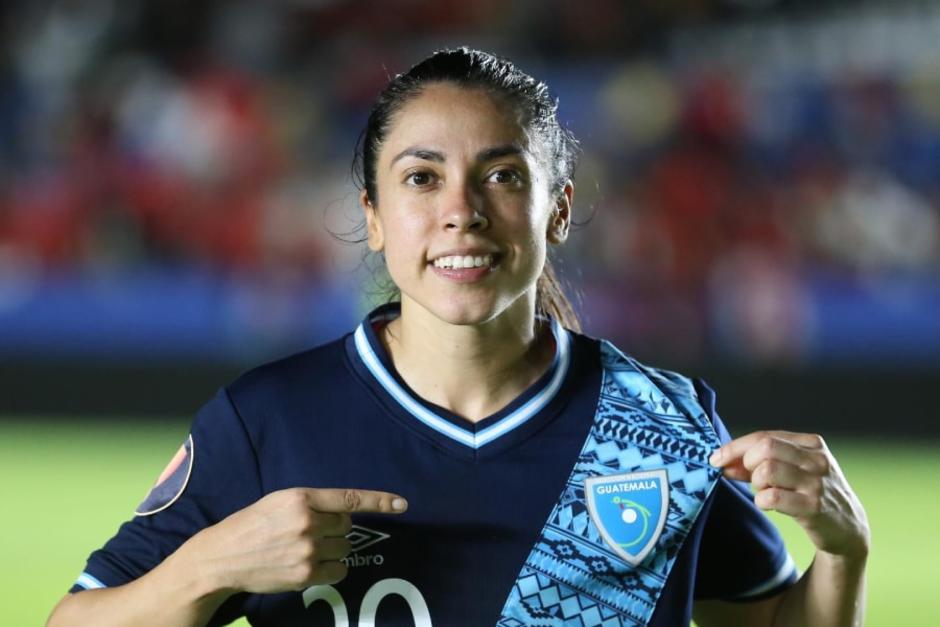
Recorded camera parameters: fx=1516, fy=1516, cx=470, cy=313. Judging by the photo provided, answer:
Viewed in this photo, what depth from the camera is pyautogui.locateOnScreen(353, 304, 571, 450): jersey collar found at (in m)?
2.55

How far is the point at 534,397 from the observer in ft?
8.57

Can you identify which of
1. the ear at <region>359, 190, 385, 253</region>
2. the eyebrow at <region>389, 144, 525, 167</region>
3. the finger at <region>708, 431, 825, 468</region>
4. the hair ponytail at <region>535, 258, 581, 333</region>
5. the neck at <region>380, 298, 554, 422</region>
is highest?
the eyebrow at <region>389, 144, 525, 167</region>

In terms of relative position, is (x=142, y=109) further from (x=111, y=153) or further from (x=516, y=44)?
(x=516, y=44)

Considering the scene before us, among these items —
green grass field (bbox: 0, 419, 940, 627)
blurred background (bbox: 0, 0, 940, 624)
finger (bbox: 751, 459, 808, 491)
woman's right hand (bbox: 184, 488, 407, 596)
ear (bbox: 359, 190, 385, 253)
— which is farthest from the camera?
blurred background (bbox: 0, 0, 940, 624)

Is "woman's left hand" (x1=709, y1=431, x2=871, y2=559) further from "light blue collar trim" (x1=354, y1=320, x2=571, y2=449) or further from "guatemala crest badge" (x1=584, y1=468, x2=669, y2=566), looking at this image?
"light blue collar trim" (x1=354, y1=320, x2=571, y2=449)

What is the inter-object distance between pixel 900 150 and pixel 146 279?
5.57 meters

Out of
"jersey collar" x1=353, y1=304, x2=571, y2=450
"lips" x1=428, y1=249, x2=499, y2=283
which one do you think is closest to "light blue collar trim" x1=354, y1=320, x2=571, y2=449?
"jersey collar" x1=353, y1=304, x2=571, y2=450

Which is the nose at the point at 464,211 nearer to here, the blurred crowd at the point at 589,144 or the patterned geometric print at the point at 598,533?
the patterned geometric print at the point at 598,533

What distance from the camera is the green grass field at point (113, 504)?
5.45 metres

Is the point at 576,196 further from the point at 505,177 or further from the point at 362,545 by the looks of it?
the point at 362,545

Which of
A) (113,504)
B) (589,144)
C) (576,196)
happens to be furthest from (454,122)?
(589,144)

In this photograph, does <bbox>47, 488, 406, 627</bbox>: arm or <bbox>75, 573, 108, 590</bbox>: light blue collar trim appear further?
<bbox>75, 573, 108, 590</bbox>: light blue collar trim

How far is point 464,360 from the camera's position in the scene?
2602 mm

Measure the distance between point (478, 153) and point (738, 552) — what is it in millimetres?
840
